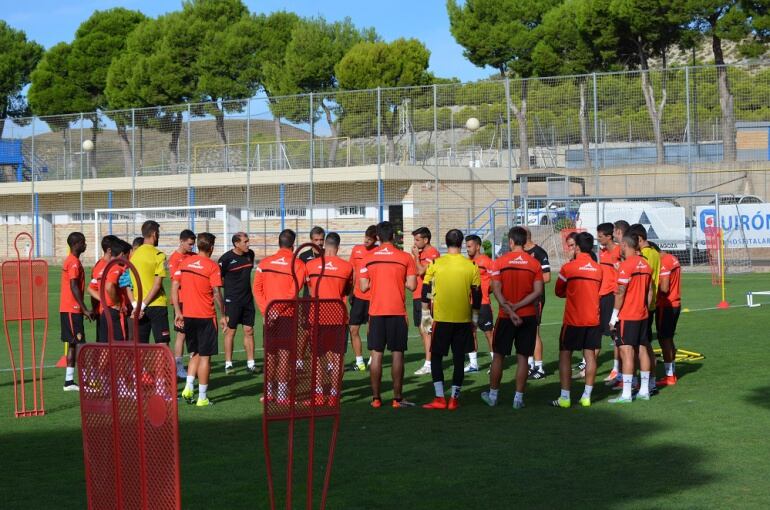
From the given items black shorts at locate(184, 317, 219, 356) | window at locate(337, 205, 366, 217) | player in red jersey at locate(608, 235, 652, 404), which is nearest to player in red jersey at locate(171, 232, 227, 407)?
black shorts at locate(184, 317, 219, 356)

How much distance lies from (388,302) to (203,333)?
6.87 feet

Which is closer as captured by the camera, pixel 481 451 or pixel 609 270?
pixel 481 451

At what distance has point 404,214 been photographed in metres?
39.3

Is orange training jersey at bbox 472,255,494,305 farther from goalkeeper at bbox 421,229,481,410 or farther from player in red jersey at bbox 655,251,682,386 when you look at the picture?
goalkeeper at bbox 421,229,481,410

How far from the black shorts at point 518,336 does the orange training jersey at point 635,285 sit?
1.02 m

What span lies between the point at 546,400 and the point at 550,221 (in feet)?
82.1

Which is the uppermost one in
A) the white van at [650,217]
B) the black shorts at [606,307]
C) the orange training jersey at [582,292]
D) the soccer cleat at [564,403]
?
the white van at [650,217]

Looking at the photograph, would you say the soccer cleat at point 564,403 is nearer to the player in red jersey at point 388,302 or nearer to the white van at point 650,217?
the player in red jersey at point 388,302

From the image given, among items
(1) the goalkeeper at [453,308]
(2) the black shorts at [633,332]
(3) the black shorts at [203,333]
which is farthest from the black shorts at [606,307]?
(3) the black shorts at [203,333]

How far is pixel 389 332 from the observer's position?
11242mm

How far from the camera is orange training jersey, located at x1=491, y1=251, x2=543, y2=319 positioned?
436 inches

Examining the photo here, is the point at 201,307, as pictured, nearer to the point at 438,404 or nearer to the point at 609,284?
the point at 438,404

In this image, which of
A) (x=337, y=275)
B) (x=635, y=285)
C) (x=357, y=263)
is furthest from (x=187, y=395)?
(x=635, y=285)

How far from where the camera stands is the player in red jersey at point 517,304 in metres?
11.1
